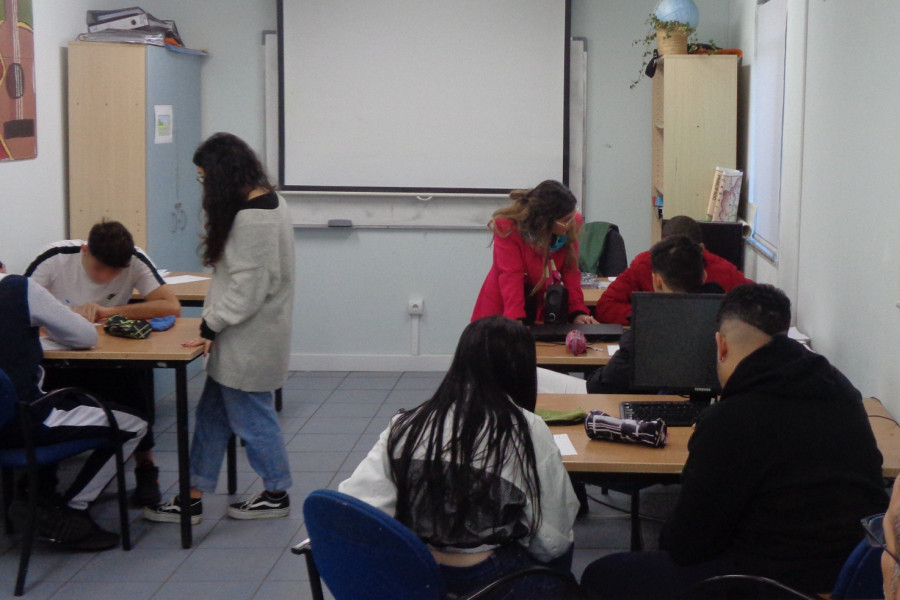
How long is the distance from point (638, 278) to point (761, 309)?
182 cm

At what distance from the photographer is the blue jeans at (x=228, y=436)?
3.89 meters

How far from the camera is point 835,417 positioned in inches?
83.3

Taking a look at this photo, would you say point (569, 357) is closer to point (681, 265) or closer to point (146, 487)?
point (681, 265)

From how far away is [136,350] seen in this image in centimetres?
371

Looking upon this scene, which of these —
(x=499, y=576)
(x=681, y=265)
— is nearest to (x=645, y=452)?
(x=499, y=576)

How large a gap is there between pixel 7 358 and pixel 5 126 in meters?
1.87

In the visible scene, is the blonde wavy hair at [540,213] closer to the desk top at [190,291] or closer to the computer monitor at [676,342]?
the computer monitor at [676,342]

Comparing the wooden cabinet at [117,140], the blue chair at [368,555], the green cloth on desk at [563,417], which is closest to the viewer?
the blue chair at [368,555]

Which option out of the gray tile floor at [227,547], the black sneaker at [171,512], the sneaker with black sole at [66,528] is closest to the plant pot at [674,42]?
the gray tile floor at [227,547]

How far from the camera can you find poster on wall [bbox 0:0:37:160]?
470 cm

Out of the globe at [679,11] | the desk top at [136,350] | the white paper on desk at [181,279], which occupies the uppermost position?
the globe at [679,11]

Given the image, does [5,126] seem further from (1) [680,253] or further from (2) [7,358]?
(1) [680,253]

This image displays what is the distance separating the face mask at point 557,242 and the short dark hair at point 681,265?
76 centimetres

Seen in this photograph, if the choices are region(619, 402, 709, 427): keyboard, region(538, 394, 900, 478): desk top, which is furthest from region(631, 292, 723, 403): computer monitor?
region(538, 394, 900, 478): desk top
